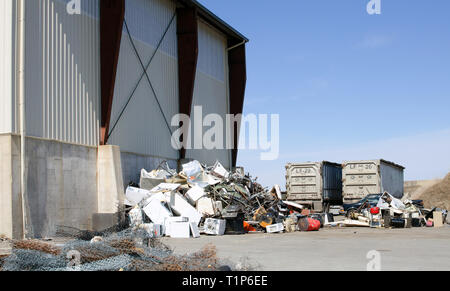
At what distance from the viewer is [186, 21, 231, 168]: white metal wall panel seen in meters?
30.9

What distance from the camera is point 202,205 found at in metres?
21.4

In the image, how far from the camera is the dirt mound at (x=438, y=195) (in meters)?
43.5

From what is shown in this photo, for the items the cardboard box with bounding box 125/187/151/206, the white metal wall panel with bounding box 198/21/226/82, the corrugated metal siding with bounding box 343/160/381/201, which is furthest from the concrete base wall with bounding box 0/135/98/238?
the corrugated metal siding with bounding box 343/160/381/201

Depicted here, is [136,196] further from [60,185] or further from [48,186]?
[48,186]

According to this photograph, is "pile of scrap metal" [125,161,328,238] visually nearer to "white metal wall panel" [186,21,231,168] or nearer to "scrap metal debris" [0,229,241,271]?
"white metal wall panel" [186,21,231,168]

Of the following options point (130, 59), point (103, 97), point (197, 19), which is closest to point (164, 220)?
point (103, 97)

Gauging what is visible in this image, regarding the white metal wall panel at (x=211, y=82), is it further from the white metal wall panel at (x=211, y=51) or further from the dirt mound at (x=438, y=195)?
the dirt mound at (x=438, y=195)

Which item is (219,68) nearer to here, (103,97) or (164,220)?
(103,97)

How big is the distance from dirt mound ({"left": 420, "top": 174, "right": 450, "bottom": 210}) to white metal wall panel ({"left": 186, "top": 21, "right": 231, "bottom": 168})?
20.6 meters

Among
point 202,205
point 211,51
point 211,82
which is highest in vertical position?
point 211,51

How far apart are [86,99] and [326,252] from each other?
477 inches

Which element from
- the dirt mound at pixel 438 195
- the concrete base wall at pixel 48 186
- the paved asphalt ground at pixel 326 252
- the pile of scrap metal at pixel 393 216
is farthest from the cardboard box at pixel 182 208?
the dirt mound at pixel 438 195

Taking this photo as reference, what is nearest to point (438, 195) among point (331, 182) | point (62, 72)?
point (331, 182)

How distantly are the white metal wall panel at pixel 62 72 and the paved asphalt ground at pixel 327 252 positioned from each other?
594 cm
